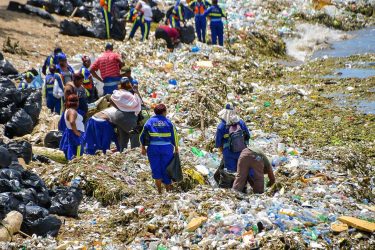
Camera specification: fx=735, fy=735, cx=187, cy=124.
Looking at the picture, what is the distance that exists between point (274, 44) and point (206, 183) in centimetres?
1262

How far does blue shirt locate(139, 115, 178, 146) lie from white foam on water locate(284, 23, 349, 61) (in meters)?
13.3

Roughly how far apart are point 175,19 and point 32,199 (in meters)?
12.3

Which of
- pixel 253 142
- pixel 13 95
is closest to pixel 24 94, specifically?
pixel 13 95

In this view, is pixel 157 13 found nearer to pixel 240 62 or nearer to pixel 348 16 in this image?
pixel 240 62

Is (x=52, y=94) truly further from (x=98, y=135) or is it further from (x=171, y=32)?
(x=171, y=32)

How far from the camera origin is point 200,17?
64.4 feet

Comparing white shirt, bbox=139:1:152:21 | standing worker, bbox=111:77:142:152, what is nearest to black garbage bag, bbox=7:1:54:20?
white shirt, bbox=139:1:152:21

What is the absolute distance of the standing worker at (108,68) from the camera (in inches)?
481

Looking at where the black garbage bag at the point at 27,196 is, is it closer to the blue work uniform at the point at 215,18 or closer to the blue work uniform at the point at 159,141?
the blue work uniform at the point at 159,141

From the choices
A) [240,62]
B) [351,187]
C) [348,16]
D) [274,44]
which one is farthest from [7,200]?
[348,16]

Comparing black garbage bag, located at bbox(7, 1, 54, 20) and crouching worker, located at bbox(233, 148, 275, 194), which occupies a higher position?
black garbage bag, located at bbox(7, 1, 54, 20)

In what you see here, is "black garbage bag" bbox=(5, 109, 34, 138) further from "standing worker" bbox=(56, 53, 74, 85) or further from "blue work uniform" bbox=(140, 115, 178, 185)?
"blue work uniform" bbox=(140, 115, 178, 185)

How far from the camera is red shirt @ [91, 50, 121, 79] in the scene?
12.2 meters

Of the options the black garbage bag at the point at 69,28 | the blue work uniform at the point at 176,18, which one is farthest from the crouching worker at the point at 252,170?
the blue work uniform at the point at 176,18
